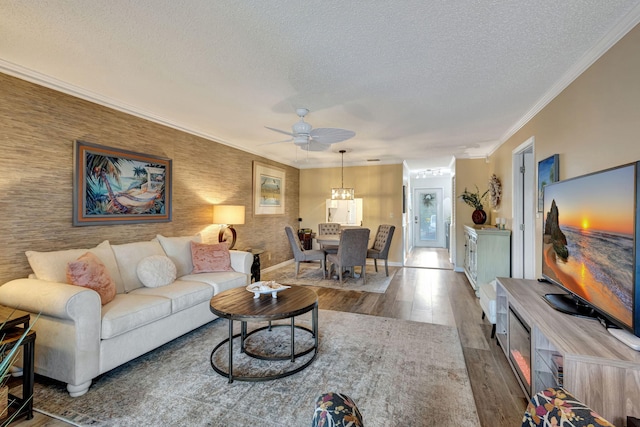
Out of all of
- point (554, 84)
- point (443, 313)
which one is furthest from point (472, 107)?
point (443, 313)

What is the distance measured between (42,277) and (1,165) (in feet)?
3.22

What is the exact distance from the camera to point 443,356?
2.46m

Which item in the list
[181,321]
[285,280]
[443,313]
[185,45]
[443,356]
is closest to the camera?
[185,45]

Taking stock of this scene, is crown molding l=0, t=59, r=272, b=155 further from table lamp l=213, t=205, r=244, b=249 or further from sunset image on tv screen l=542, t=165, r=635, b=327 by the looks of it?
sunset image on tv screen l=542, t=165, r=635, b=327

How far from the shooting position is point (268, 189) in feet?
19.7

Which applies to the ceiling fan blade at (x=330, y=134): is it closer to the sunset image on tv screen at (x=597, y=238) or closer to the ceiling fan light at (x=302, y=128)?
the ceiling fan light at (x=302, y=128)

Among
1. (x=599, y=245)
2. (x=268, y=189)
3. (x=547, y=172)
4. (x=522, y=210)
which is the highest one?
(x=268, y=189)

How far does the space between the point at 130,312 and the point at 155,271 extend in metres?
0.73

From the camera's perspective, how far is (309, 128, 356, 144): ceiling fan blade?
2988 millimetres

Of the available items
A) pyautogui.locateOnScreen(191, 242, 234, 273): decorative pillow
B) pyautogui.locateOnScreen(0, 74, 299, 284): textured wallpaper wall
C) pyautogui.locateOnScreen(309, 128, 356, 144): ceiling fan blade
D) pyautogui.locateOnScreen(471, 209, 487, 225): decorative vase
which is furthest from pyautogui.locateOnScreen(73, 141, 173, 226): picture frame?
pyautogui.locateOnScreen(471, 209, 487, 225): decorative vase

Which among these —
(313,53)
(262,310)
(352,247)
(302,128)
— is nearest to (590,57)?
(313,53)

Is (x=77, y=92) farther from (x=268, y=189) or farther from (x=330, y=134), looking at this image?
(x=268, y=189)

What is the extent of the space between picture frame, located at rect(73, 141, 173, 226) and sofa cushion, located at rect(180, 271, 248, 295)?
99 centimetres

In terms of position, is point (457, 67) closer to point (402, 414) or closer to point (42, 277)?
point (402, 414)
